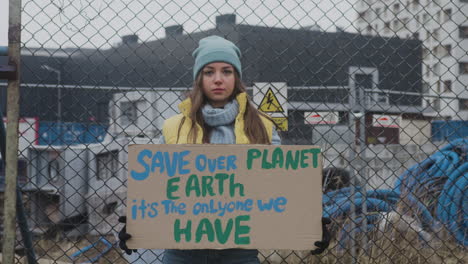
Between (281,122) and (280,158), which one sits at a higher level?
(281,122)

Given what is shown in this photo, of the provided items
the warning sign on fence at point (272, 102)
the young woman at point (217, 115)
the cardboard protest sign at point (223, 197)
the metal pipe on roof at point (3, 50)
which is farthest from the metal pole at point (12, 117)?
the warning sign on fence at point (272, 102)

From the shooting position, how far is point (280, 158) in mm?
2334

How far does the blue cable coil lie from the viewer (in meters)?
4.33

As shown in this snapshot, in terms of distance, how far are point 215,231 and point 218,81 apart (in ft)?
2.37

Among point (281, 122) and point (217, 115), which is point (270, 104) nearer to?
point (281, 122)

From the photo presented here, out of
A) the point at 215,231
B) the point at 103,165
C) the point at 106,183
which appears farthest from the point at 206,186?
the point at 103,165

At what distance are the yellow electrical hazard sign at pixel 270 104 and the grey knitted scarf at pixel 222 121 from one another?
0.98m

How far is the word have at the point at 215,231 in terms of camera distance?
229 centimetres

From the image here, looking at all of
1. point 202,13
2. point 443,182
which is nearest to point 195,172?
point 202,13

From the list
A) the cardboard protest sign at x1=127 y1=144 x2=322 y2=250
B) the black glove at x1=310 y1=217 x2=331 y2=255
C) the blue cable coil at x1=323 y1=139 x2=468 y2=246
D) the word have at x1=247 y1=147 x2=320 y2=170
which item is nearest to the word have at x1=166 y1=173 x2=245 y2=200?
the cardboard protest sign at x1=127 y1=144 x2=322 y2=250

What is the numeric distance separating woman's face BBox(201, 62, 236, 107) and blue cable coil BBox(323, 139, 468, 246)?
6.30 ft

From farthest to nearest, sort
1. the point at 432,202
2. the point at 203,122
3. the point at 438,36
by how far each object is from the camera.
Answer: the point at 438,36 < the point at 432,202 < the point at 203,122

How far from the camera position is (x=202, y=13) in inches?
114

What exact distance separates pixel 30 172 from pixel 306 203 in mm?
5802
